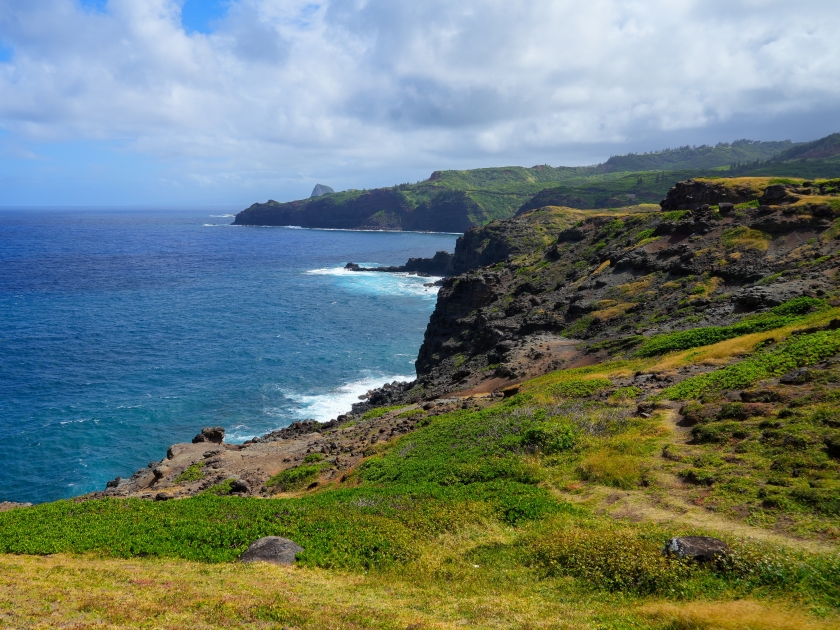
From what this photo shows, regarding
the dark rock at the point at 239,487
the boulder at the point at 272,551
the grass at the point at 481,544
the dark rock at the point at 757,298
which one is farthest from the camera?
the dark rock at the point at 757,298

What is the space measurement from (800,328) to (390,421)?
82.4ft

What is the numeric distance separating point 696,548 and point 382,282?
120150mm

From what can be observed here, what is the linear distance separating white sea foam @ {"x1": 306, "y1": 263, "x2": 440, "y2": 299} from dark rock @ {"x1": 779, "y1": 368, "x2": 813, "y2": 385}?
9161 cm

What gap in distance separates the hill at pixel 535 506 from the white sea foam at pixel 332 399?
1486cm

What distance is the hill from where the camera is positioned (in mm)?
12289

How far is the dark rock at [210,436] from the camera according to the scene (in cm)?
4084

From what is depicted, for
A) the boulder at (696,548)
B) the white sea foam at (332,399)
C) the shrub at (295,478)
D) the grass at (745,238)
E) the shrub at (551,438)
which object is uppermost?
the grass at (745,238)

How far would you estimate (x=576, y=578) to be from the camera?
45.2 feet

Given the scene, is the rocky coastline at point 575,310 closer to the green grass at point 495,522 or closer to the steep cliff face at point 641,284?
the steep cliff face at point 641,284


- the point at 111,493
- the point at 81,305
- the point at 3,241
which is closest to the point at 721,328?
the point at 111,493

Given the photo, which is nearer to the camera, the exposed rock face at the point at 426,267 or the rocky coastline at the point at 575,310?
the rocky coastline at the point at 575,310

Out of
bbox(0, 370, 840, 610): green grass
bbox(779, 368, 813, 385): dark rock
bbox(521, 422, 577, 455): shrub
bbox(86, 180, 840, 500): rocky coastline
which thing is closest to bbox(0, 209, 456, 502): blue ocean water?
bbox(86, 180, 840, 500): rocky coastline

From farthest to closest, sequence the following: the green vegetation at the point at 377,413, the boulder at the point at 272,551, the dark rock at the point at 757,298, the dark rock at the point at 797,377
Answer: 1. the green vegetation at the point at 377,413
2. the dark rock at the point at 757,298
3. the dark rock at the point at 797,377
4. the boulder at the point at 272,551

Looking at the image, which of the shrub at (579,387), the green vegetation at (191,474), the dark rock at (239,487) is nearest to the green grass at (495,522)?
the shrub at (579,387)
